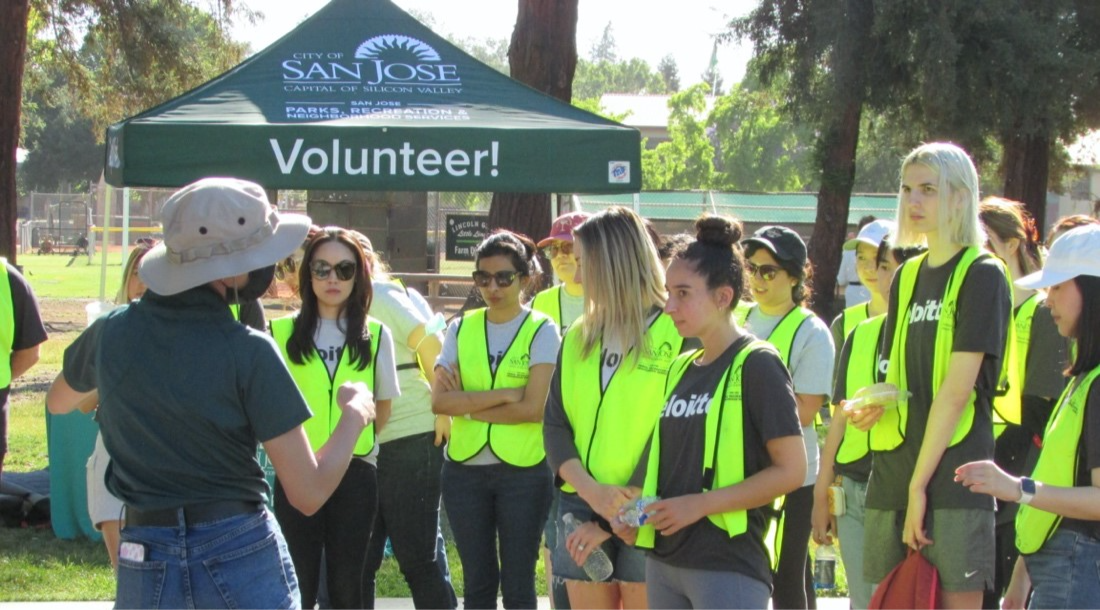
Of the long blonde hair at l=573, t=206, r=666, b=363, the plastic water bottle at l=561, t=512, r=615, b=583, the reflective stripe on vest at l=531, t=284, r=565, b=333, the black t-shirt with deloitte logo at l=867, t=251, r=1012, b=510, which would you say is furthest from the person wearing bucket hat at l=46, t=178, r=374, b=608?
the reflective stripe on vest at l=531, t=284, r=565, b=333

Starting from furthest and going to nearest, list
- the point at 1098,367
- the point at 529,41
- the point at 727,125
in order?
the point at 727,125, the point at 529,41, the point at 1098,367

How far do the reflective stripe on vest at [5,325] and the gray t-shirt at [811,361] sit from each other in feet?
11.1

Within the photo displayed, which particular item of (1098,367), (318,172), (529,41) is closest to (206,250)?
(1098,367)

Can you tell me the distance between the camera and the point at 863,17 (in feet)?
55.8

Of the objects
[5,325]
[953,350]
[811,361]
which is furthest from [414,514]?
[953,350]

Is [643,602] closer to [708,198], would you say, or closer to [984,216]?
[984,216]

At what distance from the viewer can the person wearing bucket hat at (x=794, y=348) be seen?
4684 millimetres

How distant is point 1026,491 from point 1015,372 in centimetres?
120

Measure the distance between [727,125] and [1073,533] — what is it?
53595mm

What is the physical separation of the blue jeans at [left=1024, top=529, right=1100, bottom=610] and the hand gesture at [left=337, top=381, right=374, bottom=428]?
192 cm

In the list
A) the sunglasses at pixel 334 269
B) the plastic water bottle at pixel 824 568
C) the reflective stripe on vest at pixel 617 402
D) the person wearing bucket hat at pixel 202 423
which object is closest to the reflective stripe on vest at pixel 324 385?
the sunglasses at pixel 334 269

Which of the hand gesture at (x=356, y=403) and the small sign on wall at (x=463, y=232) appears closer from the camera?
the hand gesture at (x=356, y=403)

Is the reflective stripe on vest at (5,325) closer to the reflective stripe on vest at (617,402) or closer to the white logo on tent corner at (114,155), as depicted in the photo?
the white logo on tent corner at (114,155)

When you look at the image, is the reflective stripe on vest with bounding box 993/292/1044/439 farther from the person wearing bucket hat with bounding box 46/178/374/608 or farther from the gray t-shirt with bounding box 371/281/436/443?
the gray t-shirt with bounding box 371/281/436/443
